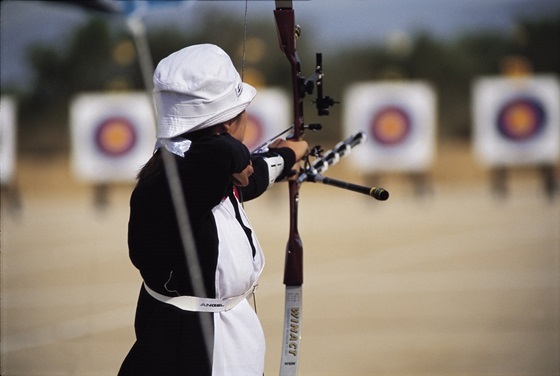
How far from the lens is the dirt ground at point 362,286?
10.7 feet

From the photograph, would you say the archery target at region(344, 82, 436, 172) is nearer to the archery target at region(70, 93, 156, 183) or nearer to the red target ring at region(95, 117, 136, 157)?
the archery target at region(70, 93, 156, 183)

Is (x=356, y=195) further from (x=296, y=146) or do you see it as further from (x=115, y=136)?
(x=296, y=146)

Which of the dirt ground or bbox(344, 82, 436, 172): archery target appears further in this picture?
bbox(344, 82, 436, 172): archery target

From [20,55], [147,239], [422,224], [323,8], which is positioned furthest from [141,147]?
[323,8]

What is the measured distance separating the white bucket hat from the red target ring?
21.5ft

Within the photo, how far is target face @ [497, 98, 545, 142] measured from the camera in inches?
313

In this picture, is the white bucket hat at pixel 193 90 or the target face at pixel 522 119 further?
the target face at pixel 522 119

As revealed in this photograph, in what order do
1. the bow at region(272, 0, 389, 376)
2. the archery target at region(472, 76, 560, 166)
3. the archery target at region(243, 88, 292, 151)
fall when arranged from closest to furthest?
the bow at region(272, 0, 389, 376), the archery target at region(243, 88, 292, 151), the archery target at region(472, 76, 560, 166)

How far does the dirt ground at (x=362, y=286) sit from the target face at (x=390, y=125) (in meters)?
0.74

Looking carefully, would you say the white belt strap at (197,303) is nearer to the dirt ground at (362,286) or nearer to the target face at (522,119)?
the dirt ground at (362,286)

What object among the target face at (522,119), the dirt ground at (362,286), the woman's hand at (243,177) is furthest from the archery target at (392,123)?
the woman's hand at (243,177)

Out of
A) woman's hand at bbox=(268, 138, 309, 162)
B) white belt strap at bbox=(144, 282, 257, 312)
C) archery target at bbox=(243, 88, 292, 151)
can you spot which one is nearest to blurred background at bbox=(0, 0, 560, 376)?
woman's hand at bbox=(268, 138, 309, 162)

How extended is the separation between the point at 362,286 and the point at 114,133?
4.01 m

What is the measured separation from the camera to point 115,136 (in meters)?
8.15
